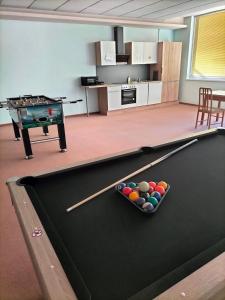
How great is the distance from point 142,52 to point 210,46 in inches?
75.2

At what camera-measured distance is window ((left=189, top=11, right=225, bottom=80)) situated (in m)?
5.93

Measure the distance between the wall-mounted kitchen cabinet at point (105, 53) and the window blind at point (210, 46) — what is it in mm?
2639

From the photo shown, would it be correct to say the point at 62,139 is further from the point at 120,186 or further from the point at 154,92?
the point at 154,92

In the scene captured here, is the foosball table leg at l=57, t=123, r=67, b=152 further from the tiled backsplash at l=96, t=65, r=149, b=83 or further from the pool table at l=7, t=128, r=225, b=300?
the tiled backsplash at l=96, t=65, r=149, b=83

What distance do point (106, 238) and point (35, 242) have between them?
26 centimetres

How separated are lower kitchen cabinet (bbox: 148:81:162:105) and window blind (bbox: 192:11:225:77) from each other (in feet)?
4.22

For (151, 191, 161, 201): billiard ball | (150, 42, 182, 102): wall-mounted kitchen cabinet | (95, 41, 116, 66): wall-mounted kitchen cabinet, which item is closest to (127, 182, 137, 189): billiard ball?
(151, 191, 161, 201): billiard ball

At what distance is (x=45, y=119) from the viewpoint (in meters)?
3.34

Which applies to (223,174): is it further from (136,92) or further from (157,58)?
(157,58)

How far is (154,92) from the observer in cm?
673

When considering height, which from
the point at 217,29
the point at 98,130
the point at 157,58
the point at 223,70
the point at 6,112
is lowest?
the point at 98,130

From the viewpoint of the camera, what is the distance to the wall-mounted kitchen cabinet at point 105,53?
5.66 m

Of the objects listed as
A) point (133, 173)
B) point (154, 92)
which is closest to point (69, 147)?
point (133, 173)

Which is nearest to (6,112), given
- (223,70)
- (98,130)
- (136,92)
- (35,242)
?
(98,130)
